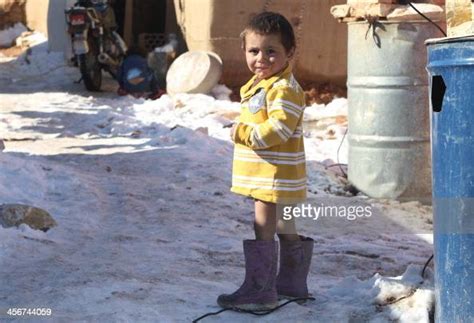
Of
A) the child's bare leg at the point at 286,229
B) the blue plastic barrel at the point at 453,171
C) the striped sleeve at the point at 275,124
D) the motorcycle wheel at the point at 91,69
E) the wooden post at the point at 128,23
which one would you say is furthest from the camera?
the wooden post at the point at 128,23

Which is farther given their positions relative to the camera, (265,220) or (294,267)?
(294,267)

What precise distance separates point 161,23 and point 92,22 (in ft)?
10.0

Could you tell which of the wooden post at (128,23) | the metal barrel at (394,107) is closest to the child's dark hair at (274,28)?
the metal barrel at (394,107)

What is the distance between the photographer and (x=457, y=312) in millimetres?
3611

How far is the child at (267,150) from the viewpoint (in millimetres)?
4016

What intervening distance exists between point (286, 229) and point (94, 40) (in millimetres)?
8383

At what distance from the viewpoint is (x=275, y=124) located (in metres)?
3.96

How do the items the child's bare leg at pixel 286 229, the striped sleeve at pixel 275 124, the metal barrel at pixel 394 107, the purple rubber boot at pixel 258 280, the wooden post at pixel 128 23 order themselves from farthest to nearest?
the wooden post at pixel 128 23
the metal barrel at pixel 394 107
the child's bare leg at pixel 286 229
the purple rubber boot at pixel 258 280
the striped sleeve at pixel 275 124

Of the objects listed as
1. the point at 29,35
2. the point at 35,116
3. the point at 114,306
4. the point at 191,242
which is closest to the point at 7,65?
the point at 29,35

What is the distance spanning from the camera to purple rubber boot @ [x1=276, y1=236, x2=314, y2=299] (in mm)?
4242

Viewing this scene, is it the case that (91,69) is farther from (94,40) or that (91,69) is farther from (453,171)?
(453,171)

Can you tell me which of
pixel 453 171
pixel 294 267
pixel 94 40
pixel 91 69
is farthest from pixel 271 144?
pixel 94 40

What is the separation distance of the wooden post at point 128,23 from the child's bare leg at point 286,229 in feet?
34.2

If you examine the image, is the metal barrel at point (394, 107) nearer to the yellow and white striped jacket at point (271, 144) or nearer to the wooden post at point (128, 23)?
the yellow and white striped jacket at point (271, 144)
